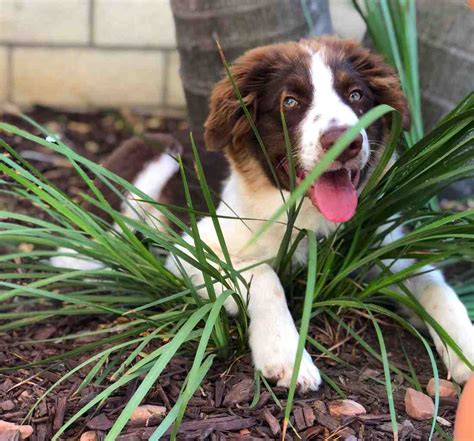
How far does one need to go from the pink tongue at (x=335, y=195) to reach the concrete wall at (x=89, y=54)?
3174 millimetres

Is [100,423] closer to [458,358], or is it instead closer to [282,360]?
[282,360]

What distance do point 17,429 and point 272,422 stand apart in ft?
2.53

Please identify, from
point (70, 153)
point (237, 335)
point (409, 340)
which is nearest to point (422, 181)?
point (409, 340)

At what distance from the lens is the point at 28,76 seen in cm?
565

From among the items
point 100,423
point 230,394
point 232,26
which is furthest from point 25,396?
point 232,26

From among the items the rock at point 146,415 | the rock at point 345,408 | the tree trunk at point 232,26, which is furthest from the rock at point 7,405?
the tree trunk at point 232,26

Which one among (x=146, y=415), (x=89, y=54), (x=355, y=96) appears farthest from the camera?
(x=89, y=54)

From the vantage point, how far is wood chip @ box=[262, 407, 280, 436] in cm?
227

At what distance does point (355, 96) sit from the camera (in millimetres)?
2834

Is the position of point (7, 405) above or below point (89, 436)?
above

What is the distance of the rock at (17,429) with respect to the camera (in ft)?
7.39

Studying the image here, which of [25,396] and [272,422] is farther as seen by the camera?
[25,396]

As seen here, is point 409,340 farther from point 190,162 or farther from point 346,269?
point 190,162

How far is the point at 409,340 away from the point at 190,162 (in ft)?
5.11
